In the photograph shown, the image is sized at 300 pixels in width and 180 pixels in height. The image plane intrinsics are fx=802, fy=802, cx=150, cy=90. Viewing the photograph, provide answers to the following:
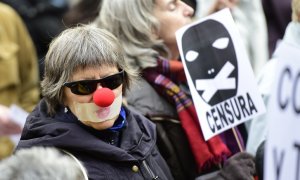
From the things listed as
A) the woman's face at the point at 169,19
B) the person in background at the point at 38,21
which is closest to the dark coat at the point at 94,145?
the woman's face at the point at 169,19

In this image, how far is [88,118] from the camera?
329cm

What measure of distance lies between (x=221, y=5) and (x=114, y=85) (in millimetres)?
1557

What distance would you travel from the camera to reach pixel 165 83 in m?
4.12

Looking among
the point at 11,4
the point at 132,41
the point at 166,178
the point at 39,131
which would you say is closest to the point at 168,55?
the point at 132,41

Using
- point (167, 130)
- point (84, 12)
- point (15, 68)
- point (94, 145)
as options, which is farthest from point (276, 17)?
point (94, 145)

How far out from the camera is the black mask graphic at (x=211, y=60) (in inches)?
156

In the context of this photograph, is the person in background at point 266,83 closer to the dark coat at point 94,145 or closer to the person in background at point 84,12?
the dark coat at point 94,145

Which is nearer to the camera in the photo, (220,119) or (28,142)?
(28,142)

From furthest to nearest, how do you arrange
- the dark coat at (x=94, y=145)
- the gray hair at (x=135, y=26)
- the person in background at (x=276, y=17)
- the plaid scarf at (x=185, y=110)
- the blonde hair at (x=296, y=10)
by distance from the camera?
the person in background at (x=276, y=17) < the gray hair at (x=135, y=26) < the plaid scarf at (x=185, y=110) < the blonde hair at (x=296, y=10) < the dark coat at (x=94, y=145)

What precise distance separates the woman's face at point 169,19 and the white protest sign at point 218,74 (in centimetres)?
26

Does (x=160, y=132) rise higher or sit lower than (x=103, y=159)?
lower

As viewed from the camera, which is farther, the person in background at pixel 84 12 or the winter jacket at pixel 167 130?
the person in background at pixel 84 12

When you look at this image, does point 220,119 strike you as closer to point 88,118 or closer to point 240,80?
point 240,80

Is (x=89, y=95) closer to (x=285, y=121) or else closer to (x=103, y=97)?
(x=103, y=97)
